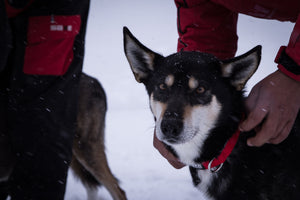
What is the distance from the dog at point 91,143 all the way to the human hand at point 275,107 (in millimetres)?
1422

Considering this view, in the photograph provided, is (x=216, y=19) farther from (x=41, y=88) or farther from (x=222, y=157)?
(x=41, y=88)

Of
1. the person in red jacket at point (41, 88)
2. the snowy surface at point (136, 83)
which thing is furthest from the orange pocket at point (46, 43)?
the snowy surface at point (136, 83)

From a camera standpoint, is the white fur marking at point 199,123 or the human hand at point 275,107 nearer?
the human hand at point 275,107

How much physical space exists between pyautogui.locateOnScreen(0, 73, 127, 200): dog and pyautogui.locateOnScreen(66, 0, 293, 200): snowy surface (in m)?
0.27

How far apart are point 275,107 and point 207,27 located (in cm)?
88

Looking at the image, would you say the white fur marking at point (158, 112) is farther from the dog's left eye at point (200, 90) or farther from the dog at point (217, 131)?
the dog's left eye at point (200, 90)

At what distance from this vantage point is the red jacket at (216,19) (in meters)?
1.64

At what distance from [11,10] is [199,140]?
1228mm

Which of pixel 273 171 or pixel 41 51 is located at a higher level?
pixel 41 51

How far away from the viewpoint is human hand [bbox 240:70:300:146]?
1.24 metres

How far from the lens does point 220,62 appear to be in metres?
1.53

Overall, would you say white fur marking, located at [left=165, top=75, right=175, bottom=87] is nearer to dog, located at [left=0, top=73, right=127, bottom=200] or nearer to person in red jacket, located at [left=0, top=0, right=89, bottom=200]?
person in red jacket, located at [left=0, top=0, right=89, bottom=200]

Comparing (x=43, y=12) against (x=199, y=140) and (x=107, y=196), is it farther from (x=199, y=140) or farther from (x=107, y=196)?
(x=107, y=196)

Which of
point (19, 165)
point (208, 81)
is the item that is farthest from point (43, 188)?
point (208, 81)
